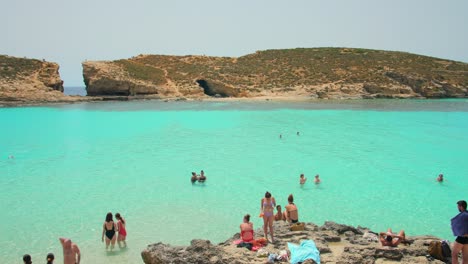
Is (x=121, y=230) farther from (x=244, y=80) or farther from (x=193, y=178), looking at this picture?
(x=244, y=80)

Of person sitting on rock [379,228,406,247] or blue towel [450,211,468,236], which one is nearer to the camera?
blue towel [450,211,468,236]

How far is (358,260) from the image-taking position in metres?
8.26

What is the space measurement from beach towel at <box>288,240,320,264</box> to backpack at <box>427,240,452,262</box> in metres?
2.41

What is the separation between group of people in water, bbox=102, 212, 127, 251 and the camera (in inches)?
422

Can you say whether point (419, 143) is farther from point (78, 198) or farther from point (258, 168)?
point (78, 198)

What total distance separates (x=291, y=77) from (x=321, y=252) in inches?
2361

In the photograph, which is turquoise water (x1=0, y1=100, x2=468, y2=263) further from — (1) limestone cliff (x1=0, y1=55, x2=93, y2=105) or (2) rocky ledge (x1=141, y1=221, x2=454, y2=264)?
(1) limestone cliff (x1=0, y1=55, x2=93, y2=105)

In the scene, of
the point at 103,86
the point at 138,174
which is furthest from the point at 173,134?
the point at 103,86

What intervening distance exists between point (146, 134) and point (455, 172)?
20.5m

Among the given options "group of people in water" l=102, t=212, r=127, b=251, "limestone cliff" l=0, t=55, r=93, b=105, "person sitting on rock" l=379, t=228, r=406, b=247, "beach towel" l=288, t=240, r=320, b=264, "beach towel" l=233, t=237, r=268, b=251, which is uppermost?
"limestone cliff" l=0, t=55, r=93, b=105

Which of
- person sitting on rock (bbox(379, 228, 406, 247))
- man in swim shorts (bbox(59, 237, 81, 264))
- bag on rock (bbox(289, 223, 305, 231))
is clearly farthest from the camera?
bag on rock (bbox(289, 223, 305, 231))

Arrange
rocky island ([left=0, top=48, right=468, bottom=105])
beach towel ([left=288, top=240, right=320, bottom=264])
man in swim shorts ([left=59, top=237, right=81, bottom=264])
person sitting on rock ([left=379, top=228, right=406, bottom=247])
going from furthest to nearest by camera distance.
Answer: rocky island ([left=0, top=48, right=468, bottom=105]) < person sitting on rock ([left=379, top=228, right=406, bottom=247]) < man in swim shorts ([left=59, top=237, right=81, bottom=264]) < beach towel ([left=288, top=240, right=320, bottom=264])

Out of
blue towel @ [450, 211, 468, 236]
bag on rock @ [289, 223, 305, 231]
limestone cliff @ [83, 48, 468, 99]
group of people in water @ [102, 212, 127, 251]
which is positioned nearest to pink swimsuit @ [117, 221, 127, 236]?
group of people in water @ [102, 212, 127, 251]

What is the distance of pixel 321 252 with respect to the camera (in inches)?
349
